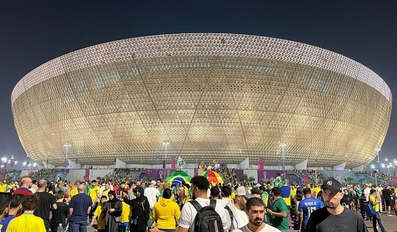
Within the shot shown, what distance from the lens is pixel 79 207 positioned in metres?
7.17

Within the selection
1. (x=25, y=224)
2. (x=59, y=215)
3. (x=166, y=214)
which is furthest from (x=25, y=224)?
(x=59, y=215)

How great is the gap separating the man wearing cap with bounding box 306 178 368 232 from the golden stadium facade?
41.3 m

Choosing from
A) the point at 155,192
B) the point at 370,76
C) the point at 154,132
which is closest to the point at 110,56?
the point at 154,132

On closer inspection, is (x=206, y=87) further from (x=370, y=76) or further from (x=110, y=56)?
(x=370, y=76)

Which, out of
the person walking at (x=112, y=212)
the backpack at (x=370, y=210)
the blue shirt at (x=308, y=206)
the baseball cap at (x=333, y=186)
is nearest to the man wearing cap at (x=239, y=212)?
the baseball cap at (x=333, y=186)

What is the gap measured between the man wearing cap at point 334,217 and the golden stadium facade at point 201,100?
41296 millimetres

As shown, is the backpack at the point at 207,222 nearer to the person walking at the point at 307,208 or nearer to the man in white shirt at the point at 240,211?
the man in white shirt at the point at 240,211

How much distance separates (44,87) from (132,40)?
1913cm

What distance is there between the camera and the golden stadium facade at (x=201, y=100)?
4406 cm

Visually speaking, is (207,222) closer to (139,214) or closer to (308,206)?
(308,206)

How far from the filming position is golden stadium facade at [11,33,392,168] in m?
44.1

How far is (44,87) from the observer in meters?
52.7

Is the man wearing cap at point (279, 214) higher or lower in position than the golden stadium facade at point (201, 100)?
lower

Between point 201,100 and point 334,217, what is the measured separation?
42.2 metres
